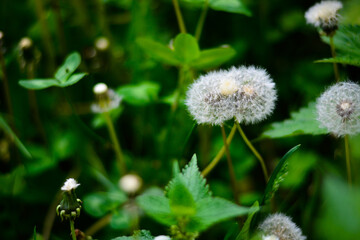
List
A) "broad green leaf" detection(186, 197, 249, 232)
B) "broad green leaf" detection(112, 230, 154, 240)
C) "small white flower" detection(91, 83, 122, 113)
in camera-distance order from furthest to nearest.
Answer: "small white flower" detection(91, 83, 122, 113) → "broad green leaf" detection(112, 230, 154, 240) → "broad green leaf" detection(186, 197, 249, 232)

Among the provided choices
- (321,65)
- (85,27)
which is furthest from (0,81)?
(321,65)

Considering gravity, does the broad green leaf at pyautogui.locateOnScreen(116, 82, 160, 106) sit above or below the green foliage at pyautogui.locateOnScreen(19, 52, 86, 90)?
above

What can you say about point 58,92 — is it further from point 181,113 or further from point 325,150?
point 325,150

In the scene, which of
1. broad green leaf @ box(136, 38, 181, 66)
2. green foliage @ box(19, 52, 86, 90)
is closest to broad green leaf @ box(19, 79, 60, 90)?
green foliage @ box(19, 52, 86, 90)

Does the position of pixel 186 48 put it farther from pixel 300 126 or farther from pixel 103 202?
pixel 103 202

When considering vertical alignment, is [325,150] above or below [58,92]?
below

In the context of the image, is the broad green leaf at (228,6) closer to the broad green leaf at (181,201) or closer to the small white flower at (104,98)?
the small white flower at (104,98)

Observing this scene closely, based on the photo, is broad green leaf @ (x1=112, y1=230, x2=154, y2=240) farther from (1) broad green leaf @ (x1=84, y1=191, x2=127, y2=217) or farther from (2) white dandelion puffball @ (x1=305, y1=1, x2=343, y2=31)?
(2) white dandelion puffball @ (x1=305, y1=1, x2=343, y2=31)

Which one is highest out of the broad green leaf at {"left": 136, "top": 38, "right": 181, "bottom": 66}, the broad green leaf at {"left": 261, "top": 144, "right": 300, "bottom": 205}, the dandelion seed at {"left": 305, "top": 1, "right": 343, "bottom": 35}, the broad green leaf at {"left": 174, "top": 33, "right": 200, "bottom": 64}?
the broad green leaf at {"left": 136, "top": 38, "right": 181, "bottom": 66}
